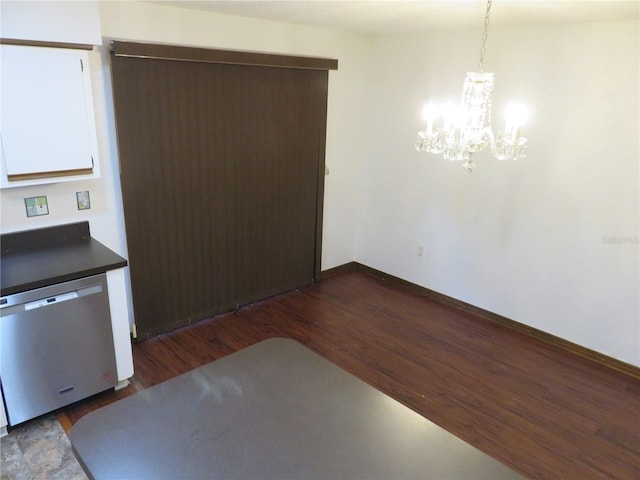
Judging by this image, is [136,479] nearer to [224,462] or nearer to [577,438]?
[224,462]

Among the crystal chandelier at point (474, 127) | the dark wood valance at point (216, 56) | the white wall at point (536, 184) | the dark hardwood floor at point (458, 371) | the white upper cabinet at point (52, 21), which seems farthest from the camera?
the white wall at point (536, 184)

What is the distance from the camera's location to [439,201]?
13.5 ft

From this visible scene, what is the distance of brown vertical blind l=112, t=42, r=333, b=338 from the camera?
3129 millimetres

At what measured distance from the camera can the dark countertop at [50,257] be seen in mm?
2338

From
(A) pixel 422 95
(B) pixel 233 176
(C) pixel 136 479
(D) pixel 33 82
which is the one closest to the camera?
(C) pixel 136 479

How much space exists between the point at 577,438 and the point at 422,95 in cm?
284

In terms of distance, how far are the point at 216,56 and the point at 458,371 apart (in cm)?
283

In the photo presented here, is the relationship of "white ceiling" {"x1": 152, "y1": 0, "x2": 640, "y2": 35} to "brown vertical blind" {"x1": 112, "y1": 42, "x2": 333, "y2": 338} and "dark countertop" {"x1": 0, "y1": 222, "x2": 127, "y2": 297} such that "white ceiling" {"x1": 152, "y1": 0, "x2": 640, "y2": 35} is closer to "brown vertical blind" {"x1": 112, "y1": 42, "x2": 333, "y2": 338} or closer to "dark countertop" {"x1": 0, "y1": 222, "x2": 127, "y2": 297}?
"brown vertical blind" {"x1": 112, "y1": 42, "x2": 333, "y2": 338}

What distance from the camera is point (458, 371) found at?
322 cm

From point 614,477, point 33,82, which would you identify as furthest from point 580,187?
point 33,82

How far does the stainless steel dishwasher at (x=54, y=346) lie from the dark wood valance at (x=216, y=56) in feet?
4.75

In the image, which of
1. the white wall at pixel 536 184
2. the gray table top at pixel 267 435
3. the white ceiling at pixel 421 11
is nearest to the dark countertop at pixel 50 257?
the gray table top at pixel 267 435

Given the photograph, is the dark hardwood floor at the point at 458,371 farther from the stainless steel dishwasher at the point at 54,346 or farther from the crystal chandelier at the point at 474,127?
the crystal chandelier at the point at 474,127

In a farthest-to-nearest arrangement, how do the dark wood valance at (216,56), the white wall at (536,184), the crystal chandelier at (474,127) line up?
the white wall at (536,184), the dark wood valance at (216,56), the crystal chandelier at (474,127)
